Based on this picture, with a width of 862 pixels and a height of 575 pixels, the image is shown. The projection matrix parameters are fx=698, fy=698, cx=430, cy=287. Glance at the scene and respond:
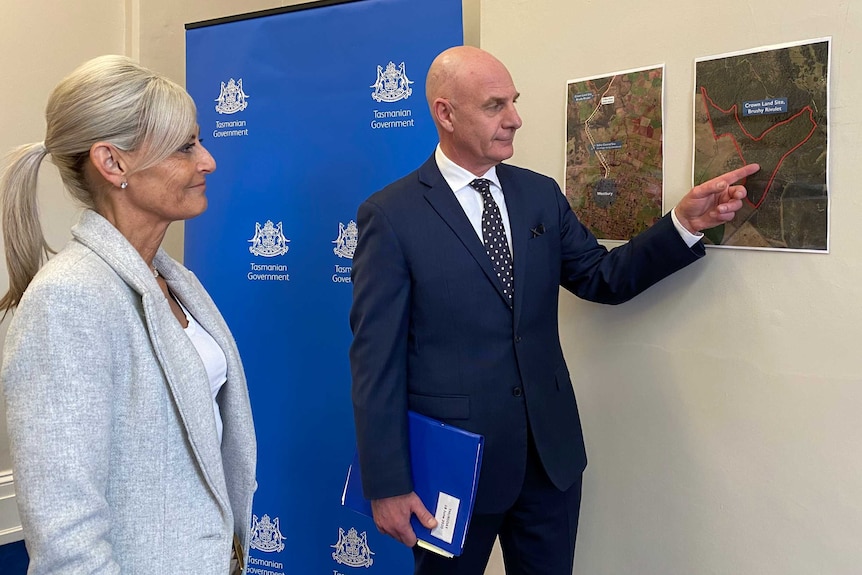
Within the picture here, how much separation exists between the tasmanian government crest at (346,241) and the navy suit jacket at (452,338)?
32.9 inches

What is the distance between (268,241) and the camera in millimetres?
2643

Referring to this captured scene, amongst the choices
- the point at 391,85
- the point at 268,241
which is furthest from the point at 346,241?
the point at 391,85

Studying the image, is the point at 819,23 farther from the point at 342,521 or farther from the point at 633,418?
the point at 342,521

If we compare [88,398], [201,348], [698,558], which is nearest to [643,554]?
[698,558]

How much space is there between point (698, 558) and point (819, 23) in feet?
4.19

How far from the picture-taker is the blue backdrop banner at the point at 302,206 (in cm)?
241

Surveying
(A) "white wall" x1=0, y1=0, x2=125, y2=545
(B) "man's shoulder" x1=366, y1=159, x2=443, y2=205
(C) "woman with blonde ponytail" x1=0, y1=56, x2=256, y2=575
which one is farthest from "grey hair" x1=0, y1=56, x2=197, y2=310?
(A) "white wall" x1=0, y1=0, x2=125, y2=545

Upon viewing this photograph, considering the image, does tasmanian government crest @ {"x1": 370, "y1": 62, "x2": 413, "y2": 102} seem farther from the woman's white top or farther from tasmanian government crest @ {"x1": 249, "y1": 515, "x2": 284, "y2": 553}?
tasmanian government crest @ {"x1": 249, "y1": 515, "x2": 284, "y2": 553}

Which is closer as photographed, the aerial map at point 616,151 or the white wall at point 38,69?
the aerial map at point 616,151

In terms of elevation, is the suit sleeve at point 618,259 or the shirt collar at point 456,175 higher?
the shirt collar at point 456,175

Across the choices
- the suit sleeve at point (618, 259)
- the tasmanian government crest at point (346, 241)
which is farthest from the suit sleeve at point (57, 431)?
the tasmanian government crest at point (346, 241)

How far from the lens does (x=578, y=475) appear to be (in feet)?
5.53

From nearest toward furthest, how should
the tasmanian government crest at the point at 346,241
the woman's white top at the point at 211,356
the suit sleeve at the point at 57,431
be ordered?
the suit sleeve at the point at 57,431, the woman's white top at the point at 211,356, the tasmanian government crest at the point at 346,241

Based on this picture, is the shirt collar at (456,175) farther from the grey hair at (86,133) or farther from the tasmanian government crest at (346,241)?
the tasmanian government crest at (346,241)
